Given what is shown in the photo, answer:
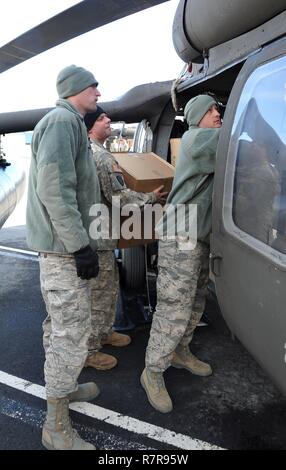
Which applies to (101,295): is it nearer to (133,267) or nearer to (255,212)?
(133,267)

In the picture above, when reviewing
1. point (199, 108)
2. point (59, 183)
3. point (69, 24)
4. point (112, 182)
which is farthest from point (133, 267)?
point (69, 24)

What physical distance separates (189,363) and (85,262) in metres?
1.41

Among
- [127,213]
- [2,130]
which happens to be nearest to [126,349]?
[127,213]

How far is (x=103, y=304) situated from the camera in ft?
10.2

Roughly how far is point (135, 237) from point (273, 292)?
5.49 ft

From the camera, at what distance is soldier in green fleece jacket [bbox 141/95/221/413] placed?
2.43m

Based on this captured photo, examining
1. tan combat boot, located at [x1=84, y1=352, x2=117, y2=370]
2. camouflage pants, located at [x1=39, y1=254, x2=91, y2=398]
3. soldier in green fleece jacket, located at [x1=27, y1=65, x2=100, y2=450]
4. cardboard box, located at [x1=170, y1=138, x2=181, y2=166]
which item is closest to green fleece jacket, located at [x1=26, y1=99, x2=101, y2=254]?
soldier in green fleece jacket, located at [x1=27, y1=65, x2=100, y2=450]

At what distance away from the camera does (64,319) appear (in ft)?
7.07

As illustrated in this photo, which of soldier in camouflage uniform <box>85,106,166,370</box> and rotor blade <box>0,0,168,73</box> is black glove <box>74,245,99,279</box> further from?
rotor blade <box>0,0,168,73</box>

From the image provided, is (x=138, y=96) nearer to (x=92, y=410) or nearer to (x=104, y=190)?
(x=104, y=190)

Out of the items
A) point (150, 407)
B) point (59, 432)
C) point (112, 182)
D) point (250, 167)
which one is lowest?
point (150, 407)

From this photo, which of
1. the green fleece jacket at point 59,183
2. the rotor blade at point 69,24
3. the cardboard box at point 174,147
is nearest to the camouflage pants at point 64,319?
the green fleece jacket at point 59,183

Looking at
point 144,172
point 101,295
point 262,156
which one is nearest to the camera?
point 262,156

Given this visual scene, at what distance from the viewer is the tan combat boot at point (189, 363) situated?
9.96 feet
